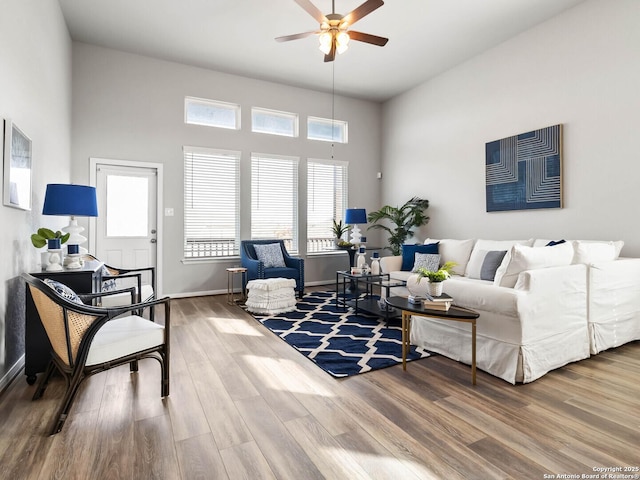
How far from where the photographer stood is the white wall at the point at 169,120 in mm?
5062

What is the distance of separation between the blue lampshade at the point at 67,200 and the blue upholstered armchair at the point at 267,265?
8.11 feet

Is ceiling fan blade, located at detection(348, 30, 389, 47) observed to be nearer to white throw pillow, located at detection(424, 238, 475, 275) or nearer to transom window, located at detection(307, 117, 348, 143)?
white throw pillow, located at detection(424, 238, 475, 275)

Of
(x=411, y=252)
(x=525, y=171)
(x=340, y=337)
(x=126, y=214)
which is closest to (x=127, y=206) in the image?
(x=126, y=214)

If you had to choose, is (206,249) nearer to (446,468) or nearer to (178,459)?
(178,459)

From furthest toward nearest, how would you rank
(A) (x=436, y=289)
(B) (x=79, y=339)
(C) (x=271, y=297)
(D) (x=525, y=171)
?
(D) (x=525, y=171) → (C) (x=271, y=297) → (A) (x=436, y=289) → (B) (x=79, y=339)

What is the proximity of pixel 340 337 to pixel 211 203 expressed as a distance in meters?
3.46

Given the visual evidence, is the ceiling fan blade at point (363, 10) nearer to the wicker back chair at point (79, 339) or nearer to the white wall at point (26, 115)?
the white wall at point (26, 115)

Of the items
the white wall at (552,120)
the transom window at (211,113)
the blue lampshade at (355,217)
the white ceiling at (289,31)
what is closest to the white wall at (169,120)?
the transom window at (211,113)

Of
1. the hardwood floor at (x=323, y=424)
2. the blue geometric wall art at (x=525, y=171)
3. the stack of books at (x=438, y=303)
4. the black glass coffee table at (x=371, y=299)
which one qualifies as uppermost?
the blue geometric wall art at (x=525, y=171)

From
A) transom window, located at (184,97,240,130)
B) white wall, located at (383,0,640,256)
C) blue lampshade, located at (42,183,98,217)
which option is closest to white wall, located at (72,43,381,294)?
transom window, located at (184,97,240,130)

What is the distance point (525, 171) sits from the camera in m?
4.71

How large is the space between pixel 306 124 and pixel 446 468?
237 inches

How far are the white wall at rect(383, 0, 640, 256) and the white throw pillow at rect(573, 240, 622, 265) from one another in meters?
0.63

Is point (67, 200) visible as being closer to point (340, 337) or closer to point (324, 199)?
point (340, 337)
